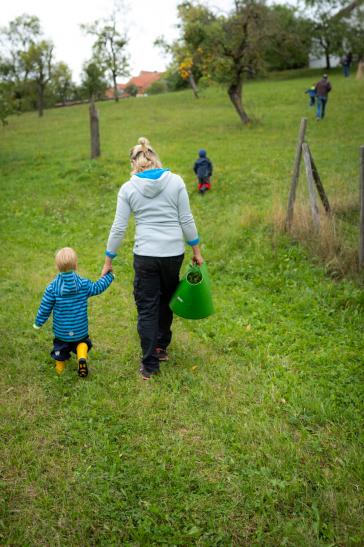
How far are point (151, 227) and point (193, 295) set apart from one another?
28.6 inches

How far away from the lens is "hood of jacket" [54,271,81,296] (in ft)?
13.3

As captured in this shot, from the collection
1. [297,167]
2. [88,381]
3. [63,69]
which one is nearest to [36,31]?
[63,69]

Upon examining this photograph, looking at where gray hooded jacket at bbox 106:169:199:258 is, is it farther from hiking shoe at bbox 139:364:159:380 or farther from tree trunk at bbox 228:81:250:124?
tree trunk at bbox 228:81:250:124

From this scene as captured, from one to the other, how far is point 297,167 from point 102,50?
130 feet

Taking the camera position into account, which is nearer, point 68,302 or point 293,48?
point 68,302

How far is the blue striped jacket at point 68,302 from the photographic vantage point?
406cm

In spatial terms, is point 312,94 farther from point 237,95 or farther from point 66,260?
point 66,260

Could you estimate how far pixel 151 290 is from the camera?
403 centimetres

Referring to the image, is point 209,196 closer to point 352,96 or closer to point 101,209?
point 101,209

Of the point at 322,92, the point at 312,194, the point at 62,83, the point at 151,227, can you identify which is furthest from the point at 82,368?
the point at 62,83

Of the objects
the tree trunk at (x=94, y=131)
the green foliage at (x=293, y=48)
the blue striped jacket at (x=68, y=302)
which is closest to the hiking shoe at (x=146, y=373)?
the blue striped jacket at (x=68, y=302)

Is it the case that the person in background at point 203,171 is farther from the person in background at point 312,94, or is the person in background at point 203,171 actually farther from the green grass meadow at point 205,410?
the person in background at point 312,94

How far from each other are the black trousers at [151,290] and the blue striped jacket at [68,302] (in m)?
0.33

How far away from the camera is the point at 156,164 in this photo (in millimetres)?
3938
